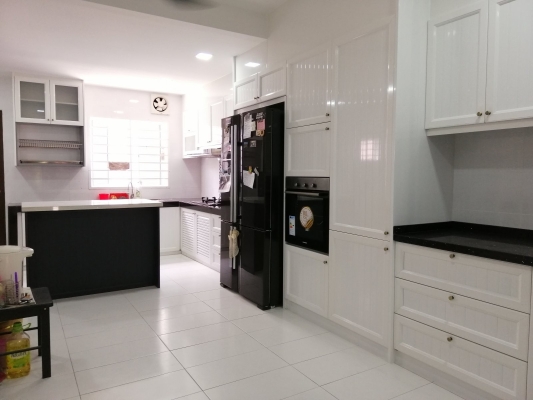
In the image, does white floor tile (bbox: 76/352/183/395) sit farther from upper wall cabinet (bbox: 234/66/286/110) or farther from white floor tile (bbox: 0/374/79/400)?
upper wall cabinet (bbox: 234/66/286/110)

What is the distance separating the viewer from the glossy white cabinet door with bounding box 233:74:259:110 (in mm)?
3986

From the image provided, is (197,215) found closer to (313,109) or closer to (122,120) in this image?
(122,120)

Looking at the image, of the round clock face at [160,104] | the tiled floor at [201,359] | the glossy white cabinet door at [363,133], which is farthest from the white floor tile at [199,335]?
the round clock face at [160,104]

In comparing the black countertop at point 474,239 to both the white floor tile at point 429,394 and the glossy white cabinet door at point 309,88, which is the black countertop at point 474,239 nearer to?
the white floor tile at point 429,394

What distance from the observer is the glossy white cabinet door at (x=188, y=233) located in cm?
557

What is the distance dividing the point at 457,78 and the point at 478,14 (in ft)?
1.18

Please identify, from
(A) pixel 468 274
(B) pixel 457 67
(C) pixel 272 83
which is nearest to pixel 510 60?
(B) pixel 457 67

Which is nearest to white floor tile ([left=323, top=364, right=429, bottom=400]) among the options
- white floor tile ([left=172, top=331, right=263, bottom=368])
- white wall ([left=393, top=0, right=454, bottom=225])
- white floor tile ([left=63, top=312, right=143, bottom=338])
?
white floor tile ([left=172, top=331, right=263, bottom=368])

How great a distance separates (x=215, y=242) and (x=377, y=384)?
3003 mm

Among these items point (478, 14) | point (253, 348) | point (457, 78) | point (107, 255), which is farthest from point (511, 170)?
point (107, 255)

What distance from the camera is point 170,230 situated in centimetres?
591

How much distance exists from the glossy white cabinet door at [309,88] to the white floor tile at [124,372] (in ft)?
6.82

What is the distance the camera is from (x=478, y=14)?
89.2 inches

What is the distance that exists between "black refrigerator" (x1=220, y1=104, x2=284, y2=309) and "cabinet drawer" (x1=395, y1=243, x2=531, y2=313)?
132 centimetres
